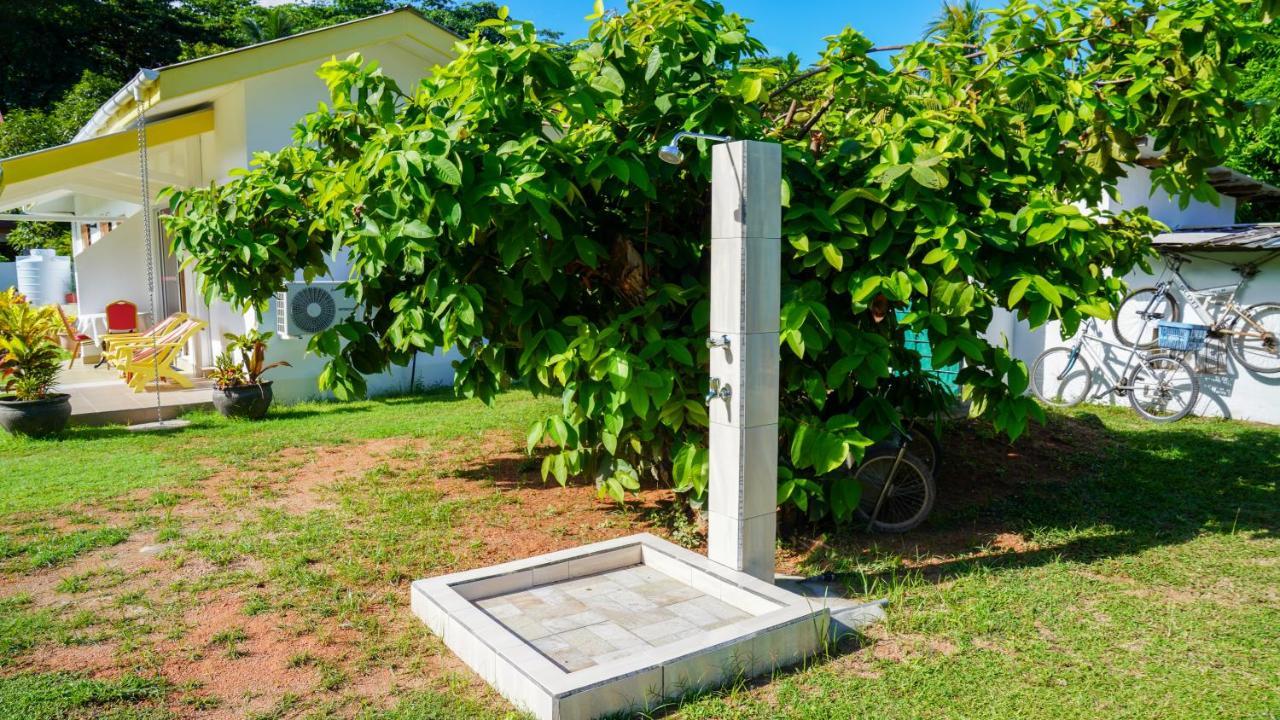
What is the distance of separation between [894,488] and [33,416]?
26.8ft

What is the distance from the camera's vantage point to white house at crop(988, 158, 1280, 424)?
999cm

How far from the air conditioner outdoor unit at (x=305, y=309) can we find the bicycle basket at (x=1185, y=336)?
9878 millimetres

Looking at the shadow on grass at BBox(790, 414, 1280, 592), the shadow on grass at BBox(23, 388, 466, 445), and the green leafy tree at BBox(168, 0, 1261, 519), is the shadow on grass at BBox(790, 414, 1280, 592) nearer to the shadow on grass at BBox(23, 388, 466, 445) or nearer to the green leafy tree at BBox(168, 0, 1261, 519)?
the green leafy tree at BBox(168, 0, 1261, 519)

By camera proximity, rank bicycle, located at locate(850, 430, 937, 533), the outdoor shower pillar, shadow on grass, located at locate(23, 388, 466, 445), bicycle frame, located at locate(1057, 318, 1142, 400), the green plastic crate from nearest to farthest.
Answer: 1. the outdoor shower pillar
2. bicycle, located at locate(850, 430, 937, 533)
3. the green plastic crate
4. shadow on grass, located at locate(23, 388, 466, 445)
5. bicycle frame, located at locate(1057, 318, 1142, 400)

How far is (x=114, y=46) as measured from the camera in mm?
30703

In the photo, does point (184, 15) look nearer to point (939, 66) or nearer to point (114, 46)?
point (114, 46)

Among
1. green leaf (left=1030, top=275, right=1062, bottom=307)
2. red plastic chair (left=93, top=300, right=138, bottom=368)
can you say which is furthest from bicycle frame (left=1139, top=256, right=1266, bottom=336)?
red plastic chair (left=93, top=300, right=138, bottom=368)

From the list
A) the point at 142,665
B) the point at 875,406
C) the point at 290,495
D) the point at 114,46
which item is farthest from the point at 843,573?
the point at 114,46

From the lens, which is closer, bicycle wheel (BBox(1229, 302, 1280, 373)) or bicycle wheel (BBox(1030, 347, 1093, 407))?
bicycle wheel (BBox(1229, 302, 1280, 373))

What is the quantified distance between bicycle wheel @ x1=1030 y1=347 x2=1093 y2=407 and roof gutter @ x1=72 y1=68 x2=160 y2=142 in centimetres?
1133

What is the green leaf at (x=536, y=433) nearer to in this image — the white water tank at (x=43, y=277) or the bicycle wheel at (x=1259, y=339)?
the bicycle wheel at (x=1259, y=339)

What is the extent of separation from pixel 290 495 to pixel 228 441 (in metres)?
2.34

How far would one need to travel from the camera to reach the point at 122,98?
1030 centimetres

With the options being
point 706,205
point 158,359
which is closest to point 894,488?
point 706,205
